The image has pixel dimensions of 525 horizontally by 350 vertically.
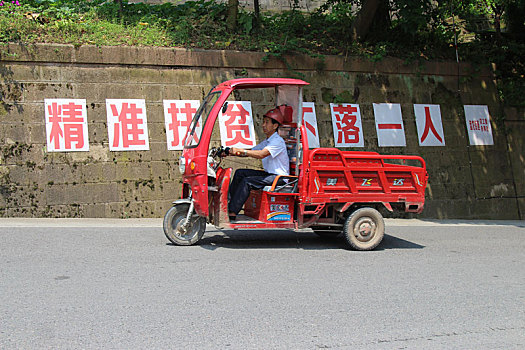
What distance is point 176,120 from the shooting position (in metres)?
11.9

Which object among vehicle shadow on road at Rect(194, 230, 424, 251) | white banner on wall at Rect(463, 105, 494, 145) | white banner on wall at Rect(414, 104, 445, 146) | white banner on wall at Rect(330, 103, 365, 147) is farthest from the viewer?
white banner on wall at Rect(463, 105, 494, 145)

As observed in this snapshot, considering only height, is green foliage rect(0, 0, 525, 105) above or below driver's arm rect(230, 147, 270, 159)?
above

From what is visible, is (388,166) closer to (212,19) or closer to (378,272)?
(378,272)

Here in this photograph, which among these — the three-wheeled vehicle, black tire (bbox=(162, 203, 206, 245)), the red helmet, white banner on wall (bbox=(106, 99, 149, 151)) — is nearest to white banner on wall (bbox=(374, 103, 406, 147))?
the three-wheeled vehicle

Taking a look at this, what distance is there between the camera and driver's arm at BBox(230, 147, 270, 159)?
7.53m

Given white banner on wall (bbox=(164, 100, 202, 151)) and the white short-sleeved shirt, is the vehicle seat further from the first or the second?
white banner on wall (bbox=(164, 100, 202, 151))

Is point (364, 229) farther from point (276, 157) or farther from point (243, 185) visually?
point (243, 185)

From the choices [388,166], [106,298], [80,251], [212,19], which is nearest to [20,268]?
[80,251]

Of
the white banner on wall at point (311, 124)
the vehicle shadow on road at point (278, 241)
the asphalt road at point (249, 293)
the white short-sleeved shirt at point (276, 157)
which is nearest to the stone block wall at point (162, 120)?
the white banner on wall at point (311, 124)

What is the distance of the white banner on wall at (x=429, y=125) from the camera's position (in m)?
13.8

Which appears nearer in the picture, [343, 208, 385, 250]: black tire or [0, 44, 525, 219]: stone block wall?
[343, 208, 385, 250]: black tire

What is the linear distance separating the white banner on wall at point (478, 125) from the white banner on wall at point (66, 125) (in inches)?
361

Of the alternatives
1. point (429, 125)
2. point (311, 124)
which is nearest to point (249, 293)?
point (311, 124)

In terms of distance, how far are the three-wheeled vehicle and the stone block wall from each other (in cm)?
343
